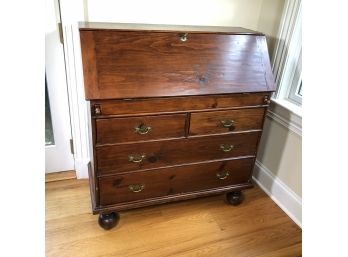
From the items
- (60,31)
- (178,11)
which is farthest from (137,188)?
(178,11)

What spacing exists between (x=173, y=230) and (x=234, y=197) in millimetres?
464

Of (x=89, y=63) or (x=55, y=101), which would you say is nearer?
(x=89, y=63)

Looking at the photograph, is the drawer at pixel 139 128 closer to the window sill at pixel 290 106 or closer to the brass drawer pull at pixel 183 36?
the brass drawer pull at pixel 183 36

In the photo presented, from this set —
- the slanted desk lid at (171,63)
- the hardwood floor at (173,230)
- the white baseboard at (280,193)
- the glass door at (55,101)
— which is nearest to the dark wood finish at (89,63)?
the slanted desk lid at (171,63)

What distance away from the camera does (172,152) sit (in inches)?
56.9

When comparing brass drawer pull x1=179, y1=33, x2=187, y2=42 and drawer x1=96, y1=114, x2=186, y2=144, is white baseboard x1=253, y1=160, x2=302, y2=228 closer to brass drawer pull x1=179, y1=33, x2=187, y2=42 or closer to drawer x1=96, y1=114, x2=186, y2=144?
drawer x1=96, y1=114, x2=186, y2=144

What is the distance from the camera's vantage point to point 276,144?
6.02ft

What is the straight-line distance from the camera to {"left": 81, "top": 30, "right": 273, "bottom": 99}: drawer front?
123cm

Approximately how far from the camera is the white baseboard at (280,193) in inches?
67.4

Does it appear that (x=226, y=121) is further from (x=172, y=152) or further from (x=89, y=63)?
(x=89, y=63)
